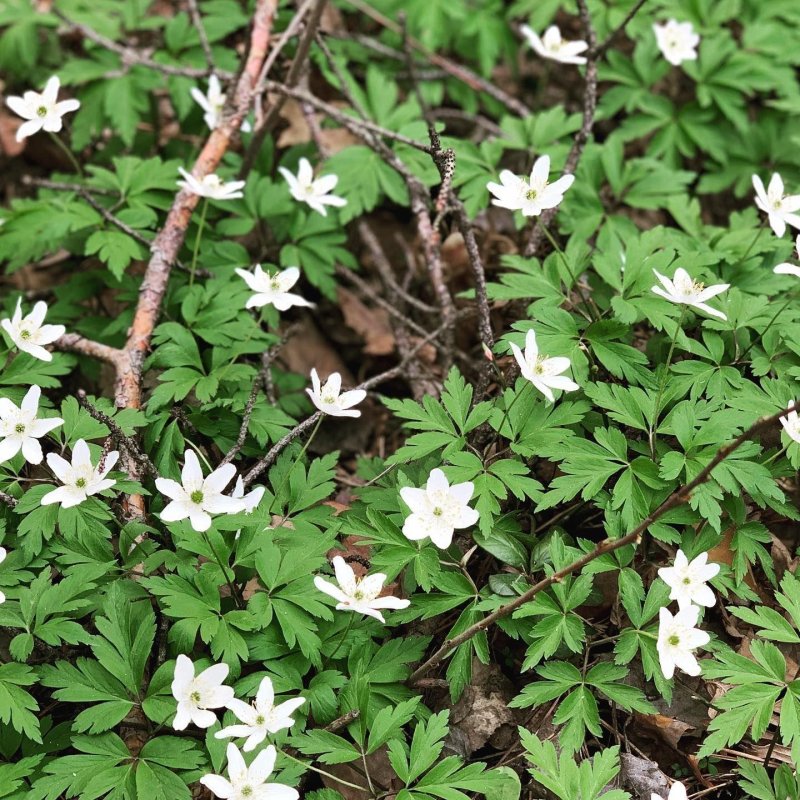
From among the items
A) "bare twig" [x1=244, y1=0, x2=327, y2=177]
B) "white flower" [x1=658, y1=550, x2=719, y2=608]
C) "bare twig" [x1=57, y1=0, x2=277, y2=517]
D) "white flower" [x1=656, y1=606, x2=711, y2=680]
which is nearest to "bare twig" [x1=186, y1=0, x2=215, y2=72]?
"bare twig" [x1=57, y1=0, x2=277, y2=517]

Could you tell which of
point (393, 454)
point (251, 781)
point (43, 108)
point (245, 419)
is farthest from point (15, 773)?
point (43, 108)

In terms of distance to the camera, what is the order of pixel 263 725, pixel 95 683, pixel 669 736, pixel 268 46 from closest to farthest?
1. pixel 263 725
2. pixel 95 683
3. pixel 669 736
4. pixel 268 46

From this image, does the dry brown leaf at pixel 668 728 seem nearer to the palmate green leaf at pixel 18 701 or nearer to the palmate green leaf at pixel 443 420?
the palmate green leaf at pixel 443 420

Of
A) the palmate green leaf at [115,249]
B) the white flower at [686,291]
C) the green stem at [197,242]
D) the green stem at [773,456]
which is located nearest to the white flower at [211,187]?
the green stem at [197,242]

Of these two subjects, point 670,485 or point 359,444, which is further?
point 359,444

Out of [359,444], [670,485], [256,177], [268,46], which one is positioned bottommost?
[359,444]

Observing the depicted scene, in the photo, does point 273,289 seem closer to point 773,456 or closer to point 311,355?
point 311,355

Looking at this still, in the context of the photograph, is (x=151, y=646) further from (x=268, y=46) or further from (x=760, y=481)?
(x=268, y=46)

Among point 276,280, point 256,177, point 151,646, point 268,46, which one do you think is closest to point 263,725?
point 151,646
